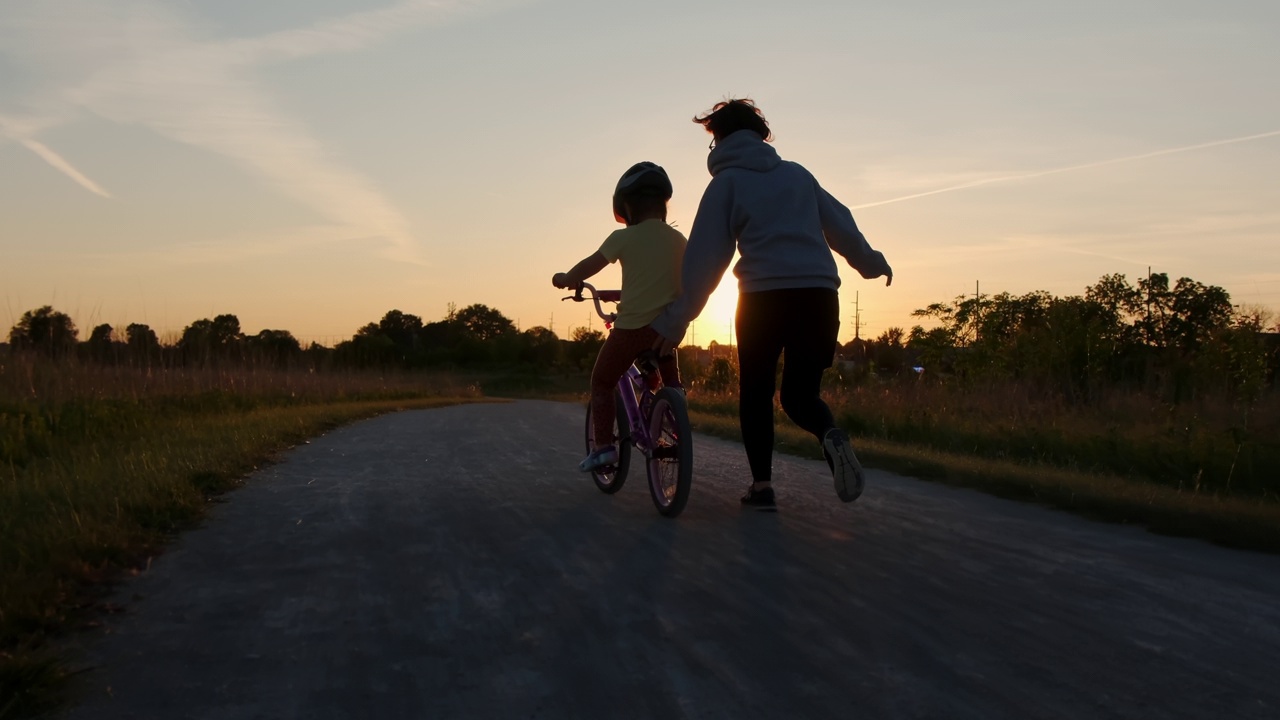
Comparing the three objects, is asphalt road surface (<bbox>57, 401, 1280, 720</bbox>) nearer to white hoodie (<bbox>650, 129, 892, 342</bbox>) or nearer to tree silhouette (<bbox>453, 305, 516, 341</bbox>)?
white hoodie (<bbox>650, 129, 892, 342</bbox>)

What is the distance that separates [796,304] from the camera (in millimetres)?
5492

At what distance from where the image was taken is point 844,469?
17.3ft

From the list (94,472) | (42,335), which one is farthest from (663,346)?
(42,335)

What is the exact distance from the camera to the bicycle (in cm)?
563

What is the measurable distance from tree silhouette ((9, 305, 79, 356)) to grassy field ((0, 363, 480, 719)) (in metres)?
0.57

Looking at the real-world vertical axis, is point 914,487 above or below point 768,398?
below

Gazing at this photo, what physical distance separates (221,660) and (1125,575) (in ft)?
11.0

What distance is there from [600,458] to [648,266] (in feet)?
3.93

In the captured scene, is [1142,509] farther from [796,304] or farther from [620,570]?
[620,570]

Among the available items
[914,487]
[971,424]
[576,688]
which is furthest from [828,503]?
[971,424]

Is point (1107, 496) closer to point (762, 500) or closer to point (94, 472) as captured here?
point (762, 500)

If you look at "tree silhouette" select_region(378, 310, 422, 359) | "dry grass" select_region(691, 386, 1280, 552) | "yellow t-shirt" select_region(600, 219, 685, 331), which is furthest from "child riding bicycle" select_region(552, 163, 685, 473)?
"tree silhouette" select_region(378, 310, 422, 359)

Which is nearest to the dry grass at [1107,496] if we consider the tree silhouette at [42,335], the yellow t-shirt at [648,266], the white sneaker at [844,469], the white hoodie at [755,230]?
the white sneaker at [844,469]

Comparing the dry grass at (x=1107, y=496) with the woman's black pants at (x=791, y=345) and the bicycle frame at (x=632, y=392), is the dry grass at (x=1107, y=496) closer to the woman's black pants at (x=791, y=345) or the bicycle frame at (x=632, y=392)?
the woman's black pants at (x=791, y=345)
